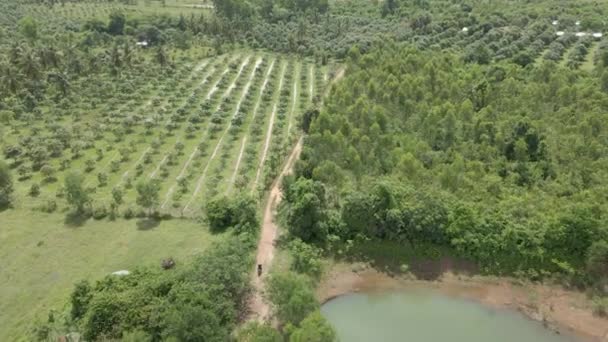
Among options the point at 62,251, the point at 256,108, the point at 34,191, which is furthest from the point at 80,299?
the point at 256,108

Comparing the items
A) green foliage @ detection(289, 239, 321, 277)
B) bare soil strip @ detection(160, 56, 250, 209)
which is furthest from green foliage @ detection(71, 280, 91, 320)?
green foliage @ detection(289, 239, 321, 277)

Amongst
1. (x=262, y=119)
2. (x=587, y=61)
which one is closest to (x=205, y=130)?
(x=262, y=119)

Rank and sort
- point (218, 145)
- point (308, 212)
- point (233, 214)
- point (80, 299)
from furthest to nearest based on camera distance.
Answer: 1. point (218, 145)
2. point (233, 214)
3. point (308, 212)
4. point (80, 299)

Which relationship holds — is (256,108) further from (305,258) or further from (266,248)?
(305,258)

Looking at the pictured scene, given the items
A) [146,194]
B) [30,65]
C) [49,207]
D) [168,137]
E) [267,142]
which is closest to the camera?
[146,194]

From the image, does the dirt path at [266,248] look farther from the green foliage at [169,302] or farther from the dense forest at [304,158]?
the green foliage at [169,302]

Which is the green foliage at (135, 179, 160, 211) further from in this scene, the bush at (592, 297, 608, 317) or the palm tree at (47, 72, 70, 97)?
the palm tree at (47, 72, 70, 97)

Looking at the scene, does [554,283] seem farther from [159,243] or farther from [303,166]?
[159,243]
